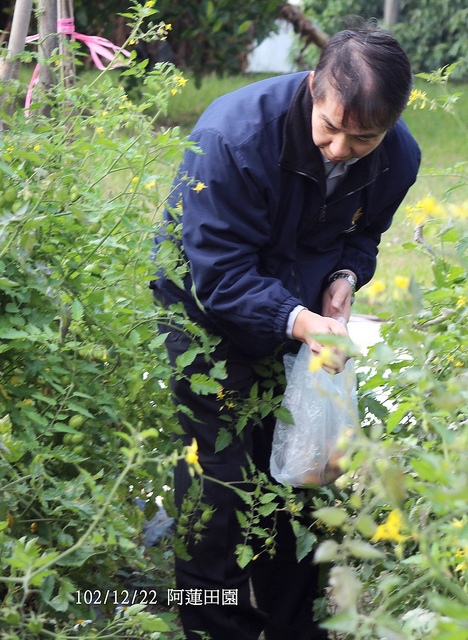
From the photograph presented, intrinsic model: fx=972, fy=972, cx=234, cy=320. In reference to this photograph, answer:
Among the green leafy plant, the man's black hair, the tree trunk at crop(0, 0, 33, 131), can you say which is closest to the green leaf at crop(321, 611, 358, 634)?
the green leafy plant

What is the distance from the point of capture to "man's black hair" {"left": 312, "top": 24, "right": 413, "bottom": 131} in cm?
198

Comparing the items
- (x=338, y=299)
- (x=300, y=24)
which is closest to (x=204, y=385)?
(x=338, y=299)

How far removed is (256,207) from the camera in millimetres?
2168

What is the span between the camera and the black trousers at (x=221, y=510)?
7.63 feet

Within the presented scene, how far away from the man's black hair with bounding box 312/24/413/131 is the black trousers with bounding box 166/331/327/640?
64 cm

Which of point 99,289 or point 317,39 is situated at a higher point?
point 99,289

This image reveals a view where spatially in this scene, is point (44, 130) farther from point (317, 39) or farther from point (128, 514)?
point (317, 39)

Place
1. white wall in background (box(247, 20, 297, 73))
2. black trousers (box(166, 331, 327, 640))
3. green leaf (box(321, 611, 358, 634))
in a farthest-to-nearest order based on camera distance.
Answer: white wall in background (box(247, 20, 297, 73))
black trousers (box(166, 331, 327, 640))
green leaf (box(321, 611, 358, 634))

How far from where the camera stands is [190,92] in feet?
38.1

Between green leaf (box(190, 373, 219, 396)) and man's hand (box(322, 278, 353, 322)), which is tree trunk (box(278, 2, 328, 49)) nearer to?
man's hand (box(322, 278, 353, 322))

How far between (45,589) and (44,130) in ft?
3.03

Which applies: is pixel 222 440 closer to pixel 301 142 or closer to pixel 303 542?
pixel 303 542

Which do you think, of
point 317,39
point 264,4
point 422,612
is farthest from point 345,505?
point 317,39

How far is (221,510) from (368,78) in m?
1.06
